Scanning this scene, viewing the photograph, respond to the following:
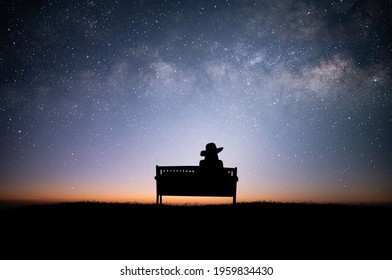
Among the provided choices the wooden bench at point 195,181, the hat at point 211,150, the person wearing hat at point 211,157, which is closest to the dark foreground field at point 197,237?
the wooden bench at point 195,181

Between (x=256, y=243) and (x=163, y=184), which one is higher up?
(x=163, y=184)

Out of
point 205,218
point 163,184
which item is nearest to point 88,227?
point 205,218

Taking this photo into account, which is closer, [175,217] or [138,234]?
[138,234]

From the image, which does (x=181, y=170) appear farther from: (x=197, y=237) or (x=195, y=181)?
(x=197, y=237)

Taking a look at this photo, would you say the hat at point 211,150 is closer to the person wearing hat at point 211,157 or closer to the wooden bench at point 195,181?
the person wearing hat at point 211,157

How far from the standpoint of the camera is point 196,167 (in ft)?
31.7

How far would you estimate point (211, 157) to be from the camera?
1030 cm

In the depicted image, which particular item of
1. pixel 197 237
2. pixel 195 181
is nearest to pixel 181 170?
pixel 195 181

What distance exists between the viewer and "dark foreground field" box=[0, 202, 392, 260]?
4598 mm

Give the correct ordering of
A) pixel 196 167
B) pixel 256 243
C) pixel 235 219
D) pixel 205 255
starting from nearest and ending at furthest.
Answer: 1. pixel 205 255
2. pixel 256 243
3. pixel 235 219
4. pixel 196 167

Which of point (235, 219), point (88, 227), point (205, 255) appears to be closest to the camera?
point (205, 255)

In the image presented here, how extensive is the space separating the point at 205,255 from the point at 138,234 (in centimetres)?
155

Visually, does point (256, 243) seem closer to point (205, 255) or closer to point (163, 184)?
point (205, 255)

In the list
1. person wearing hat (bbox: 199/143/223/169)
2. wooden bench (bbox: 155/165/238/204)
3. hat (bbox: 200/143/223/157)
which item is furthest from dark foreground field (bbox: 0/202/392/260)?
hat (bbox: 200/143/223/157)
